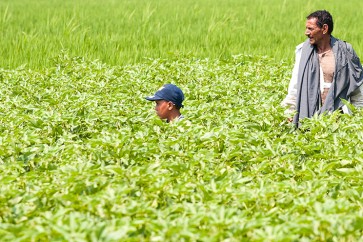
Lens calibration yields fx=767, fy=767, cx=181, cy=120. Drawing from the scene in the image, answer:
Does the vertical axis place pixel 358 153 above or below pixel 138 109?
above

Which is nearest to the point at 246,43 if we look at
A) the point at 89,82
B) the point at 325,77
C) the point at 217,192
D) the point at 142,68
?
the point at 142,68

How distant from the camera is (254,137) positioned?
523 centimetres

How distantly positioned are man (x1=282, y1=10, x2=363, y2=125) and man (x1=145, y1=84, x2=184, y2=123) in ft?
3.74

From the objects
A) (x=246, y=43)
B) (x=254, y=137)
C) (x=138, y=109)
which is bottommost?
(x=246, y=43)

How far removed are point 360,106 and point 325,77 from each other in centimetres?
41

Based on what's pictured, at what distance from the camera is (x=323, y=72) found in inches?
275

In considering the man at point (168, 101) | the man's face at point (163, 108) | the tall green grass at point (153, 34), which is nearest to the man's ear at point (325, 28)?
the man at point (168, 101)

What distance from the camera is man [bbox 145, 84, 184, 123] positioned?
251 inches

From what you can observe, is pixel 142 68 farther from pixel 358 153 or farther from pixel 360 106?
pixel 358 153

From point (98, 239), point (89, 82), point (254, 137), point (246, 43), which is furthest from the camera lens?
point (246, 43)

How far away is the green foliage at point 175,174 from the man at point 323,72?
1.76 ft

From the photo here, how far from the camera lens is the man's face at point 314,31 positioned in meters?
6.85

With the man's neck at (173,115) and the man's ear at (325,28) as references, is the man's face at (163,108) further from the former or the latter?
the man's ear at (325,28)

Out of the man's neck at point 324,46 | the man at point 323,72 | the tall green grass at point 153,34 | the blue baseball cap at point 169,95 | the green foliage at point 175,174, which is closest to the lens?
the green foliage at point 175,174
